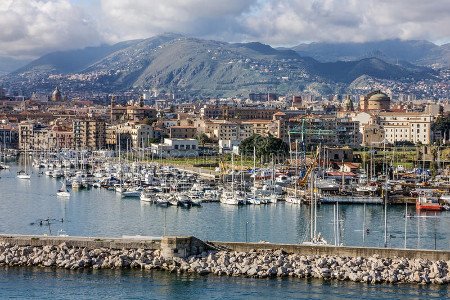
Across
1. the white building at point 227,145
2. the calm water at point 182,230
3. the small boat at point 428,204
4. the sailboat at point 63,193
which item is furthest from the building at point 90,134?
the small boat at point 428,204

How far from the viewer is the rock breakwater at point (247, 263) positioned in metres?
16.2

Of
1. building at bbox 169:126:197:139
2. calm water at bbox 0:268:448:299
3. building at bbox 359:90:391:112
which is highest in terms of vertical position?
building at bbox 359:90:391:112

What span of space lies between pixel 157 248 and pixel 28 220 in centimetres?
874

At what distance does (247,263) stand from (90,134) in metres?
45.7

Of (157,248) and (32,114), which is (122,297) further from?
(32,114)

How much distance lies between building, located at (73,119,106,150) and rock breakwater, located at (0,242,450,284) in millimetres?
43186

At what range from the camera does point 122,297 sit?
1572cm

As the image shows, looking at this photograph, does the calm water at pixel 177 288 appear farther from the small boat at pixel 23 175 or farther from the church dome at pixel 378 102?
the church dome at pixel 378 102

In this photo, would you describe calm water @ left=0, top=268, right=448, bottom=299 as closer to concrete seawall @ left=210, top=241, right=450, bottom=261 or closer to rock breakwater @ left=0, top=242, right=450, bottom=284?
rock breakwater @ left=0, top=242, right=450, bottom=284

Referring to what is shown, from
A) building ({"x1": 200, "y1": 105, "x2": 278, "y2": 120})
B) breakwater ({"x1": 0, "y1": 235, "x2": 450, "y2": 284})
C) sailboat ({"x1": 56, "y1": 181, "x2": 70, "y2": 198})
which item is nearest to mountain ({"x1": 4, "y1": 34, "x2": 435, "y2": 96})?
building ({"x1": 200, "y1": 105, "x2": 278, "y2": 120})

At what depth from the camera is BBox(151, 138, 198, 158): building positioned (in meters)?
52.9

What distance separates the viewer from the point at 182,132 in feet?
198

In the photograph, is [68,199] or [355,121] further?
[355,121]

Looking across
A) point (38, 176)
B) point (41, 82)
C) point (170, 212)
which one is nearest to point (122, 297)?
point (170, 212)
